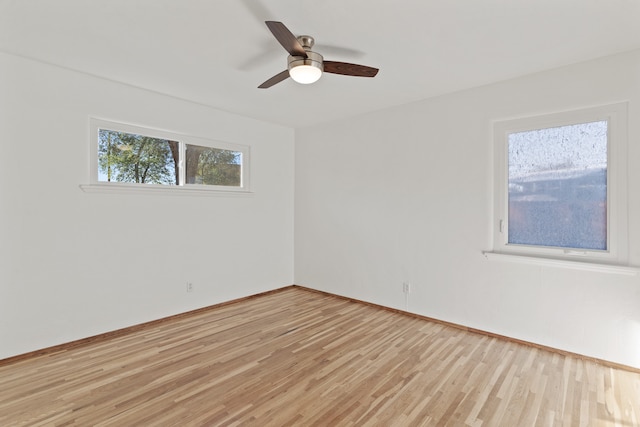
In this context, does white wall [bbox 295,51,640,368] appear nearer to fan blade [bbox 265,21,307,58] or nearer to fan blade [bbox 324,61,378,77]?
fan blade [bbox 324,61,378,77]

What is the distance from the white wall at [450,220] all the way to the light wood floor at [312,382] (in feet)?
1.07

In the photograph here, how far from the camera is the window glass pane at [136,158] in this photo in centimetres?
318

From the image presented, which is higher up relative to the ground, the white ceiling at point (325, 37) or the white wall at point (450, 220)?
the white ceiling at point (325, 37)

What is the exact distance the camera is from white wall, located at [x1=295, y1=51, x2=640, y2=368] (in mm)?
2605

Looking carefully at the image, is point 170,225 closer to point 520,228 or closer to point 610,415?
point 520,228

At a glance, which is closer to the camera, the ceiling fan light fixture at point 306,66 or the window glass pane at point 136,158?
the ceiling fan light fixture at point 306,66

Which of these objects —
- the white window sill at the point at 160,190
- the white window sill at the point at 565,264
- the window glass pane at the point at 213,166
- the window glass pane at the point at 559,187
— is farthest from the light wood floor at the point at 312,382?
the window glass pane at the point at 213,166

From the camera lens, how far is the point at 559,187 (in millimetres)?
2869

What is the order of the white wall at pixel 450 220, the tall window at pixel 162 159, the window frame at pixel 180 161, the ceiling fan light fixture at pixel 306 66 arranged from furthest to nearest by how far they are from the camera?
the tall window at pixel 162 159, the window frame at pixel 180 161, the white wall at pixel 450 220, the ceiling fan light fixture at pixel 306 66

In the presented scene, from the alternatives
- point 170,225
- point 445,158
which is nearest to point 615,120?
point 445,158

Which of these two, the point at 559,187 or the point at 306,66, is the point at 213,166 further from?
the point at 559,187

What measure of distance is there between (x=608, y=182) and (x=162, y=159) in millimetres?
4272

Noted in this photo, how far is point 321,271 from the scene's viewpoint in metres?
4.76

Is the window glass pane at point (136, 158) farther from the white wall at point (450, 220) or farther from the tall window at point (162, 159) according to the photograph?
the white wall at point (450, 220)
